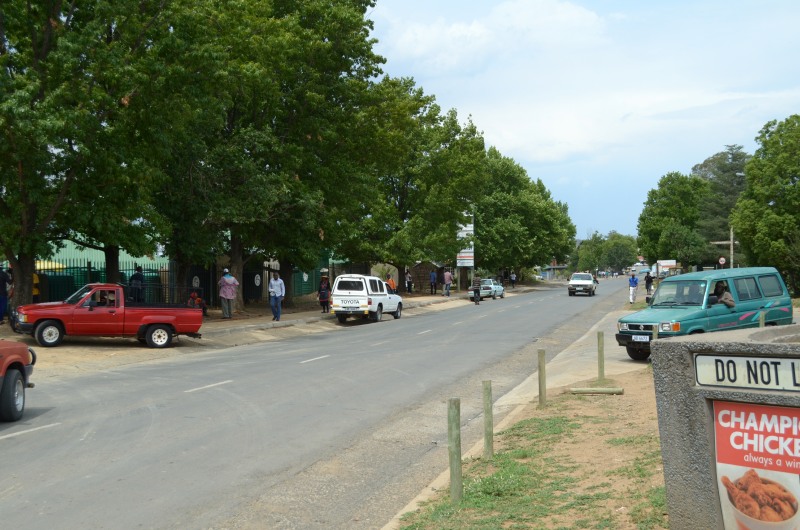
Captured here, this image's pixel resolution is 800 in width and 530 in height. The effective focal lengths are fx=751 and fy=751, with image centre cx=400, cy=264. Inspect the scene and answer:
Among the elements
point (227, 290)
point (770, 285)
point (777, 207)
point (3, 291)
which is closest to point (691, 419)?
point (770, 285)

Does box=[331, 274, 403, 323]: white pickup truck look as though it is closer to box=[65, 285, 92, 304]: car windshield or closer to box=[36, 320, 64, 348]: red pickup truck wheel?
box=[65, 285, 92, 304]: car windshield

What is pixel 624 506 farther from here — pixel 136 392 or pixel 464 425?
pixel 136 392

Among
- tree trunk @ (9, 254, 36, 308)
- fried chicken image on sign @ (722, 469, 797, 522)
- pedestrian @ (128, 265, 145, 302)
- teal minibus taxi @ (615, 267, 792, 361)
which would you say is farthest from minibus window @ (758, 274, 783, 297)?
pedestrian @ (128, 265, 145, 302)

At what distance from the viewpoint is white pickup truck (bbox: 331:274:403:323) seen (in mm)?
30906

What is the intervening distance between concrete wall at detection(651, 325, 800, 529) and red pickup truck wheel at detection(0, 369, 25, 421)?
8648 millimetres

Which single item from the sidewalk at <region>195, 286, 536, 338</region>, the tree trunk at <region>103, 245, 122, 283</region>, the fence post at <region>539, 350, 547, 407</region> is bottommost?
the fence post at <region>539, 350, 547, 407</region>

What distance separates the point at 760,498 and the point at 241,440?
6.39 meters

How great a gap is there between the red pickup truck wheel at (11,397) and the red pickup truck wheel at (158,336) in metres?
10.2

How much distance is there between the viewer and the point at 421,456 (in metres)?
8.70

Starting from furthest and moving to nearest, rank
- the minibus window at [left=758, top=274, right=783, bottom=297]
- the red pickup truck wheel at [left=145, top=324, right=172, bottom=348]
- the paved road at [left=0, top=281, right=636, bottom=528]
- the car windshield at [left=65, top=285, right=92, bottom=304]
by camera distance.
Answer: the red pickup truck wheel at [left=145, top=324, right=172, bottom=348] → the car windshield at [left=65, top=285, right=92, bottom=304] → the minibus window at [left=758, top=274, right=783, bottom=297] → the paved road at [left=0, top=281, right=636, bottom=528]

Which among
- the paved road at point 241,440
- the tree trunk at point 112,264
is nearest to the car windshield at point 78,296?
the paved road at point 241,440

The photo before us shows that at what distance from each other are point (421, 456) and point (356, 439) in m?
1.02

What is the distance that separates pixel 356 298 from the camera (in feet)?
102

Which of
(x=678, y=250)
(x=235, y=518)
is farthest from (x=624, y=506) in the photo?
(x=678, y=250)
